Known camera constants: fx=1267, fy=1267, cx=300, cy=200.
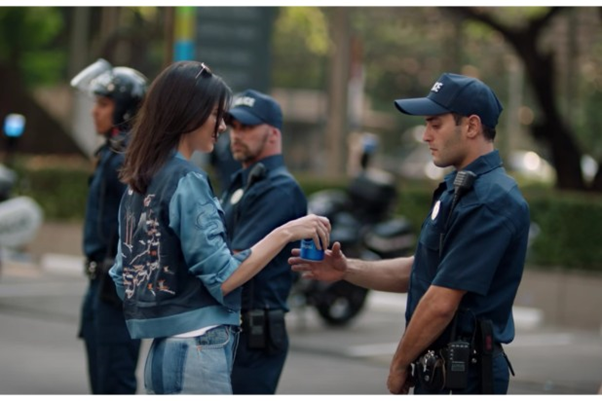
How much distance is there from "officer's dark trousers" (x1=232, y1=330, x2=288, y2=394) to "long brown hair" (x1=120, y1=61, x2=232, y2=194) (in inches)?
54.7

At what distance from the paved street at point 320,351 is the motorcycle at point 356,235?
239mm

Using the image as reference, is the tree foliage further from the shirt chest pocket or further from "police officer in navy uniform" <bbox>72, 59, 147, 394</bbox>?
the shirt chest pocket

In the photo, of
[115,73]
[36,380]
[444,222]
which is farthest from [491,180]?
[36,380]

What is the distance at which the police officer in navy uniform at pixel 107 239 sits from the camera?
6207mm

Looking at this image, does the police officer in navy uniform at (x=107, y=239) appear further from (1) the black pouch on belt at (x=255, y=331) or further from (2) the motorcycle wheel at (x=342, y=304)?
(2) the motorcycle wheel at (x=342, y=304)

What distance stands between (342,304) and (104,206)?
651 cm

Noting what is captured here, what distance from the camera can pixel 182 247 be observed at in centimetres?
415

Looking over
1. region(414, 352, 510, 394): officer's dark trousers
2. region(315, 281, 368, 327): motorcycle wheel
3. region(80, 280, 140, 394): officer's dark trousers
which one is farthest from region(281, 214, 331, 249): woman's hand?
region(315, 281, 368, 327): motorcycle wheel

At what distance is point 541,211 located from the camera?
14.1 meters

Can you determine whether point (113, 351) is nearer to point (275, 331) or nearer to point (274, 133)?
point (275, 331)

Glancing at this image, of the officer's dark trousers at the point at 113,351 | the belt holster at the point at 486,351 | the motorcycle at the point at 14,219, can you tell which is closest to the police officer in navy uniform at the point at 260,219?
the officer's dark trousers at the point at 113,351

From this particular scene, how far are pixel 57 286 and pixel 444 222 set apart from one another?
38.7 ft

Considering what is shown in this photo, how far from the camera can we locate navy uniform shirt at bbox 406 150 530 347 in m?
4.29

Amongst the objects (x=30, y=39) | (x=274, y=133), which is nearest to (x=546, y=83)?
(x=274, y=133)
